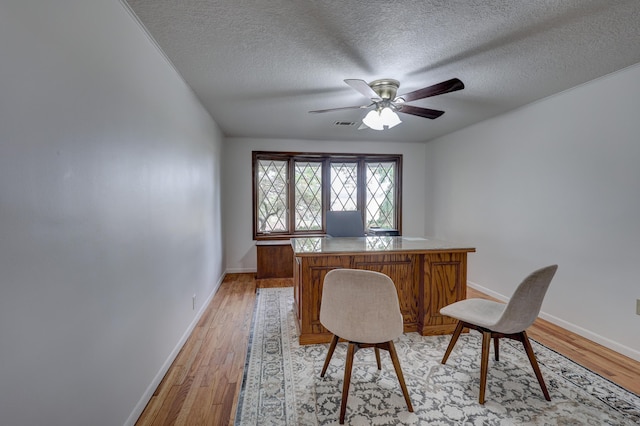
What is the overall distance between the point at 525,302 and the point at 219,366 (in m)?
2.06

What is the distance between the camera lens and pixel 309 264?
8.08ft

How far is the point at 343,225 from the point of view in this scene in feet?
11.8

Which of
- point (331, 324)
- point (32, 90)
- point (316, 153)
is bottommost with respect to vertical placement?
point (331, 324)

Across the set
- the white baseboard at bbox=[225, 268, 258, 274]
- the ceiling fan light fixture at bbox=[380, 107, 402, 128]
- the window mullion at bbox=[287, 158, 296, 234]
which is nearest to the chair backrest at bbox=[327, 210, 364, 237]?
the ceiling fan light fixture at bbox=[380, 107, 402, 128]

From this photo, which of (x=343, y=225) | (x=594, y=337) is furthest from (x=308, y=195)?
(x=594, y=337)

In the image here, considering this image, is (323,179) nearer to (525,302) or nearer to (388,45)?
(388,45)

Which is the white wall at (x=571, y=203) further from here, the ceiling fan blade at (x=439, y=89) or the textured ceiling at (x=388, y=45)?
the ceiling fan blade at (x=439, y=89)

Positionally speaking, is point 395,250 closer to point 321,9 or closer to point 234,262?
point 321,9

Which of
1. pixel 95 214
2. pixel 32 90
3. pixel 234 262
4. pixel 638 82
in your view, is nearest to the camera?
pixel 32 90

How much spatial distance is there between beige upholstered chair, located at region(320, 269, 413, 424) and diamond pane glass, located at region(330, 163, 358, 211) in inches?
140

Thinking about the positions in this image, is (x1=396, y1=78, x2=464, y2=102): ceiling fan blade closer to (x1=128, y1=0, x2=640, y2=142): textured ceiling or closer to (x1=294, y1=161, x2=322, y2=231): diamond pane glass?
(x1=128, y1=0, x2=640, y2=142): textured ceiling

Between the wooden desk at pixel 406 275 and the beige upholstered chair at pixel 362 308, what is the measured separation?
75 cm

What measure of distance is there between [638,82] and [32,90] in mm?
3651

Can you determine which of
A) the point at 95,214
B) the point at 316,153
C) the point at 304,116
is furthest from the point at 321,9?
the point at 316,153
